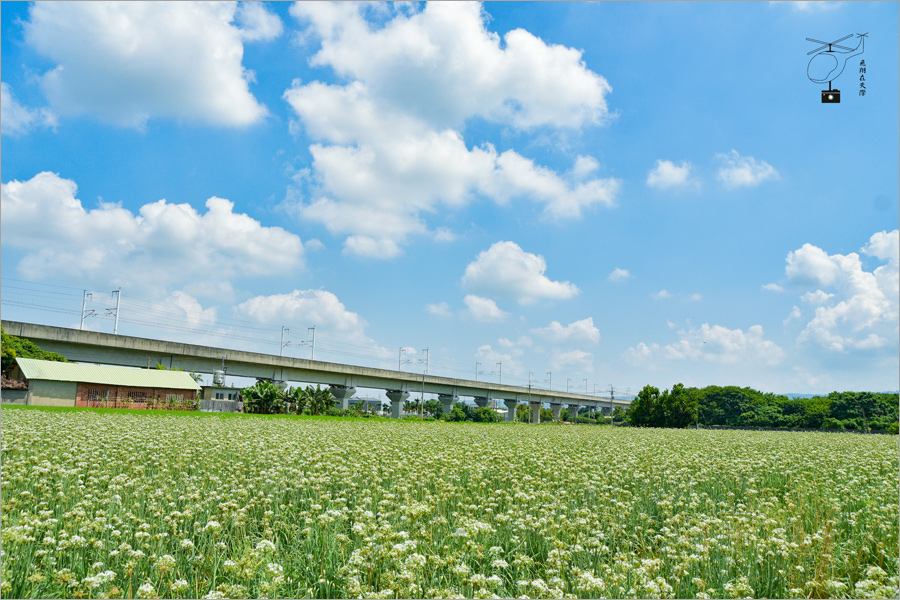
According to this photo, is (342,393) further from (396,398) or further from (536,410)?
(536,410)

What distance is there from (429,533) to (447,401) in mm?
85751

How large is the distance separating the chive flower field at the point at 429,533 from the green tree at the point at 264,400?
4597cm

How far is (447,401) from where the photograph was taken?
296ft

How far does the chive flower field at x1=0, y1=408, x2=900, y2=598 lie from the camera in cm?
466

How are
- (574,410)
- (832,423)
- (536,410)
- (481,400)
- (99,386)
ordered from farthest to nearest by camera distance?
(574,410), (536,410), (481,400), (832,423), (99,386)

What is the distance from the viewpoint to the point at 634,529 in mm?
6945

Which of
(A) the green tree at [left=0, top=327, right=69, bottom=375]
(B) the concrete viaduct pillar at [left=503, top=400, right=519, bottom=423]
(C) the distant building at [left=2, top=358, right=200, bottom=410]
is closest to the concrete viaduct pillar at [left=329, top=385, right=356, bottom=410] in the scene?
(C) the distant building at [left=2, top=358, right=200, bottom=410]

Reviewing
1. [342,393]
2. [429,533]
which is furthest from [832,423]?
[429,533]

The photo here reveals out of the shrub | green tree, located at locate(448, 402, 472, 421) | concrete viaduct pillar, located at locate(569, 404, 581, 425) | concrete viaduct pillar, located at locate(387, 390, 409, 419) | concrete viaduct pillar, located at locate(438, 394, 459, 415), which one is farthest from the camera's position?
concrete viaduct pillar, located at locate(569, 404, 581, 425)

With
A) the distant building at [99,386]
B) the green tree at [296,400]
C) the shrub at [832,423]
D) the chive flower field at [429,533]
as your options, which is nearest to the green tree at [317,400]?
the green tree at [296,400]

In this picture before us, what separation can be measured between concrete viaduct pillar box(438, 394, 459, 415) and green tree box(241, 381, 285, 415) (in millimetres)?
36504

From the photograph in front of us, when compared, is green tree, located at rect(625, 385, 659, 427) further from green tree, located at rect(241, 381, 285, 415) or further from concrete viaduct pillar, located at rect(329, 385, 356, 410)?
green tree, located at rect(241, 381, 285, 415)

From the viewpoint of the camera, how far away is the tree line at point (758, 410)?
63.9 m

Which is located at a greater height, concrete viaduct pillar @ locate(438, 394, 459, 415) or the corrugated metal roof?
the corrugated metal roof
